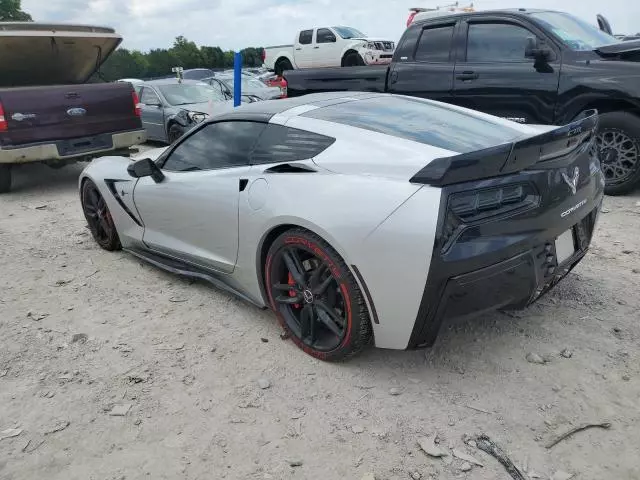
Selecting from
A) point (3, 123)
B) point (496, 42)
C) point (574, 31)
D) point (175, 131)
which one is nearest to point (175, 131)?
point (175, 131)

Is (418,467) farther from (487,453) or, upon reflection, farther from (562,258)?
(562,258)

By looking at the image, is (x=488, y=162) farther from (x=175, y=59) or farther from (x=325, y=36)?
(x=175, y=59)

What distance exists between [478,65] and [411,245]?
190 inches

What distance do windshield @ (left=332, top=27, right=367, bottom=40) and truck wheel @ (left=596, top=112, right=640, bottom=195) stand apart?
11.0 m

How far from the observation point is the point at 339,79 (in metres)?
7.32

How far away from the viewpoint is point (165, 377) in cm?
289

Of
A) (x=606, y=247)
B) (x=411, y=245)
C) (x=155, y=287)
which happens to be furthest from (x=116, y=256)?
(x=606, y=247)

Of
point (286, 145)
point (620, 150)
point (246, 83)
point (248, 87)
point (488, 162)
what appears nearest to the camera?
point (488, 162)

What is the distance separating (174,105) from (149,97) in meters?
0.82

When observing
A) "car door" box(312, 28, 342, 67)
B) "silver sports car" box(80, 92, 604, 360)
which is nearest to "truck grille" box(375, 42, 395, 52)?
"car door" box(312, 28, 342, 67)

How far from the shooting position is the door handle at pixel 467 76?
638 centimetres

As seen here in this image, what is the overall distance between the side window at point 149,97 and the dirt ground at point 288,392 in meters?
7.65

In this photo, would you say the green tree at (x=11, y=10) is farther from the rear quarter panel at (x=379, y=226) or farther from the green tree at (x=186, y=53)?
the rear quarter panel at (x=379, y=226)

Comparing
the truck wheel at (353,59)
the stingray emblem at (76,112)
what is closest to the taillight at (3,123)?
the stingray emblem at (76,112)
